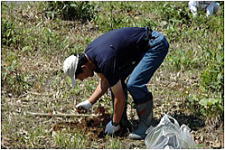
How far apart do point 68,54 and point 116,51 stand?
2568 mm

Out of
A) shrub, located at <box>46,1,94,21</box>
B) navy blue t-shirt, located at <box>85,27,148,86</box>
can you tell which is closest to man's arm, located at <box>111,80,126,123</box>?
navy blue t-shirt, located at <box>85,27,148,86</box>

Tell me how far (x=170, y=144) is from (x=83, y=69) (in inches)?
39.0

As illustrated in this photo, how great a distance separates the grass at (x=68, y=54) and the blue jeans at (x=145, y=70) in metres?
0.45

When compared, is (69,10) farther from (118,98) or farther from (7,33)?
(118,98)

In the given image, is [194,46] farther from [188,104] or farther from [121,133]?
[121,133]

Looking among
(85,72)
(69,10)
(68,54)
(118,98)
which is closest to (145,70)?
(118,98)

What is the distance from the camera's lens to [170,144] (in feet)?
15.4

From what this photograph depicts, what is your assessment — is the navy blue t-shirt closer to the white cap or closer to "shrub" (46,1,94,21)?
the white cap

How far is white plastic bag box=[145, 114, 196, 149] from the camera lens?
4.70 meters

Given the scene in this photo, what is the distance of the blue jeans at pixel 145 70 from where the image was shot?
4887mm

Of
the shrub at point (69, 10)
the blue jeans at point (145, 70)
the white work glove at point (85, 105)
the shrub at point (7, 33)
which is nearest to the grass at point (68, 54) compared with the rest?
the shrub at point (7, 33)

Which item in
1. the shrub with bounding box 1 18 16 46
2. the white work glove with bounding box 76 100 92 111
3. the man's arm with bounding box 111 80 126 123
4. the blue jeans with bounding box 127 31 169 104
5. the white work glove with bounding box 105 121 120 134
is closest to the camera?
the man's arm with bounding box 111 80 126 123

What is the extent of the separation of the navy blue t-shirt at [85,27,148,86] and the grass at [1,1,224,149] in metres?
0.67

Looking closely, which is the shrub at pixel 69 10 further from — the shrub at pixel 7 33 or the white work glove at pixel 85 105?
the white work glove at pixel 85 105
